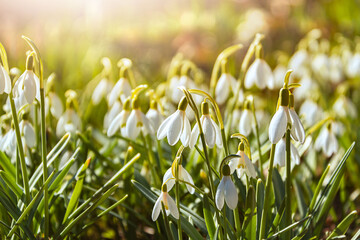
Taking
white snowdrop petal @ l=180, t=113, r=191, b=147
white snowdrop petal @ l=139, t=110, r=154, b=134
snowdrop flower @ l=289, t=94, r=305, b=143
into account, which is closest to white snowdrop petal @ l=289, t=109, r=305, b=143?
snowdrop flower @ l=289, t=94, r=305, b=143

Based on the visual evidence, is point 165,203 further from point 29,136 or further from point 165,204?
point 29,136

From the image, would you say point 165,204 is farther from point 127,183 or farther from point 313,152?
point 313,152

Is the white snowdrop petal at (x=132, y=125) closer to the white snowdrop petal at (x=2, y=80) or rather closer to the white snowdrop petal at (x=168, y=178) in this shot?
the white snowdrop petal at (x=168, y=178)

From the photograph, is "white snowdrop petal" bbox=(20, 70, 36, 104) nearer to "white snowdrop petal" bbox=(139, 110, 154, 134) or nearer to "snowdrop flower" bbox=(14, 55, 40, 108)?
"snowdrop flower" bbox=(14, 55, 40, 108)

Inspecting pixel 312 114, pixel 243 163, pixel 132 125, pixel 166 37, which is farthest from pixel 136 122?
pixel 166 37

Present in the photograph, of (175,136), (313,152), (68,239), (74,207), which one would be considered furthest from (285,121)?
(313,152)
